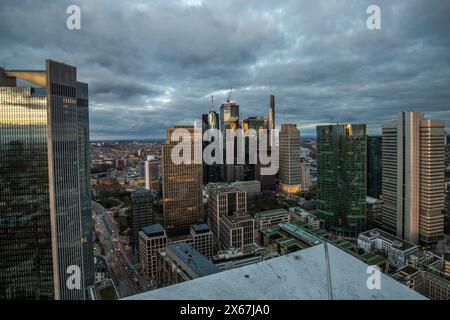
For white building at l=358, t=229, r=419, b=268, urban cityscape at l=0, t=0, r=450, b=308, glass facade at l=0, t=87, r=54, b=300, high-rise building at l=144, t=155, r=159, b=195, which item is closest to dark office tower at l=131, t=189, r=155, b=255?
urban cityscape at l=0, t=0, r=450, b=308

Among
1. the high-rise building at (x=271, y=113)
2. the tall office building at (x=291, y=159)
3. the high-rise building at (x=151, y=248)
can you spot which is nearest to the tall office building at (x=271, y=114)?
the high-rise building at (x=271, y=113)

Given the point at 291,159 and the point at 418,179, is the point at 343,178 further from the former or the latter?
the point at 291,159

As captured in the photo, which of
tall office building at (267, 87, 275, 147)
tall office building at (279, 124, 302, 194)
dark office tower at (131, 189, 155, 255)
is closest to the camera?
dark office tower at (131, 189, 155, 255)

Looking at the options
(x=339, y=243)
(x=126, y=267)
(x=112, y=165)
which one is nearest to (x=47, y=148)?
(x=126, y=267)

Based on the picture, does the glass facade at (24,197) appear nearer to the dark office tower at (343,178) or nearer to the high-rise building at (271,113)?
the dark office tower at (343,178)

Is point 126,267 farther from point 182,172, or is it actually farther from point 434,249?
point 434,249

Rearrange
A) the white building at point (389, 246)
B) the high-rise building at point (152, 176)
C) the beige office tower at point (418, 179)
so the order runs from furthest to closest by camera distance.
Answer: the high-rise building at point (152, 176) → the beige office tower at point (418, 179) → the white building at point (389, 246)

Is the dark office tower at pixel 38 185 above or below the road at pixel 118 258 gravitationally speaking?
above

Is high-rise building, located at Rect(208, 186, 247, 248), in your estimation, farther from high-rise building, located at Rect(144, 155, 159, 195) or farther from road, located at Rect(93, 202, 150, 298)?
high-rise building, located at Rect(144, 155, 159, 195)
